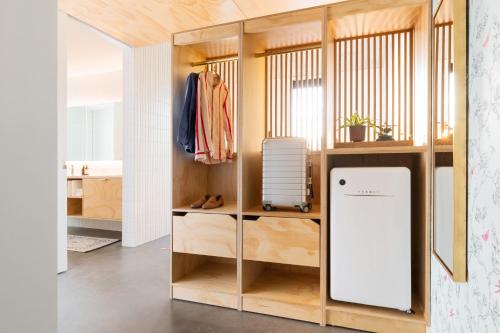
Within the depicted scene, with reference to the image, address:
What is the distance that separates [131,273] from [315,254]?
6.03 feet

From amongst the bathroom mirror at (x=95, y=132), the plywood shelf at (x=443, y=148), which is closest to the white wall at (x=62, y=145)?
the bathroom mirror at (x=95, y=132)

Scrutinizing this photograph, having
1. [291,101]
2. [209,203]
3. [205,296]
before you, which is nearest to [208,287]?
[205,296]

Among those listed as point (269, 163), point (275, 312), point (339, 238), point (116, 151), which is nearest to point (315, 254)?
point (339, 238)

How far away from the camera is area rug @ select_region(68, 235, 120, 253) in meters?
3.70

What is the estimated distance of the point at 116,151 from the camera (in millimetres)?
5090

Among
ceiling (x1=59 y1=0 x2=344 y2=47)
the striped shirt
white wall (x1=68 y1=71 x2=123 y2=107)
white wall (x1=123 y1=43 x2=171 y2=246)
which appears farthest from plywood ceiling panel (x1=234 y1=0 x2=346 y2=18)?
white wall (x1=68 y1=71 x2=123 y2=107)

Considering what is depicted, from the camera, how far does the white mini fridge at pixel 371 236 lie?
179cm

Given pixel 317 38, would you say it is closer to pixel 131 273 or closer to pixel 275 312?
pixel 275 312

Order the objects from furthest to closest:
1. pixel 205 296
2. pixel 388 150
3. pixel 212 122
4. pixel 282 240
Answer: pixel 212 122
pixel 205 296
pixel 282 240
pixel 388 150

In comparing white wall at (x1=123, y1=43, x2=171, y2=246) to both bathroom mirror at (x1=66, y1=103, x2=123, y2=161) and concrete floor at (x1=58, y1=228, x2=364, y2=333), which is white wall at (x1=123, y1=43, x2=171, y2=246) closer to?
concrete floor at (x1=58, y1=228, x2=364, y2=333)

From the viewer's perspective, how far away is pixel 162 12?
3.03 metres

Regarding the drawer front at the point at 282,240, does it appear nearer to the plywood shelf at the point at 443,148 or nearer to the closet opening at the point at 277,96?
the closet opening at the point at 277,96

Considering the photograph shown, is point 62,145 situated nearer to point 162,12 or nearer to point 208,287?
point 162,12

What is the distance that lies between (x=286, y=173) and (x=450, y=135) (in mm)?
1047
